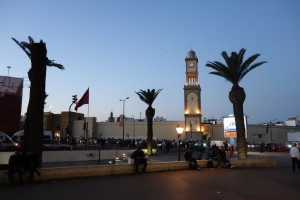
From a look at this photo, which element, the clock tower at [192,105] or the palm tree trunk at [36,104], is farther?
the clock tower at [192,105]

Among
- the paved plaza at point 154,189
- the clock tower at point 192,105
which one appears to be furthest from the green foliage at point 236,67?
the clock tower at point 192,105

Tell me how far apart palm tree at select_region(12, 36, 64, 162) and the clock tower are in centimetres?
5190

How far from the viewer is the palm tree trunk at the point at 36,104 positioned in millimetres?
12305

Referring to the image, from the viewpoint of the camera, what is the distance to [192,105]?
6562 centimetres

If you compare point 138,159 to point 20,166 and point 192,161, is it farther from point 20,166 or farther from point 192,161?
point 20,166

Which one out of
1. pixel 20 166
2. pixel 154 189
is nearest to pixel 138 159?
pixel 154 189

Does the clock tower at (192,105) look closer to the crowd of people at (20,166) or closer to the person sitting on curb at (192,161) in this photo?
the person sitting on curb at (192,161)

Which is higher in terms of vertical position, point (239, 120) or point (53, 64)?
point (53, 64)

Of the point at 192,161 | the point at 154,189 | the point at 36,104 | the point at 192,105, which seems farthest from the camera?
the point at 192,105

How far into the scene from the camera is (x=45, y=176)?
1098 cm

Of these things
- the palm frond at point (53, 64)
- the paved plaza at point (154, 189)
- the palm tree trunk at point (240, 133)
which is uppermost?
the palm frond at point (53, 64)

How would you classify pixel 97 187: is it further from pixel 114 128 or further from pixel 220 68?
pixel 114 128

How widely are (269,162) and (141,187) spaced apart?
11358 millimetres

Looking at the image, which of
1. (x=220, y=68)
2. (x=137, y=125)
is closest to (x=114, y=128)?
(x=137, y=125)
